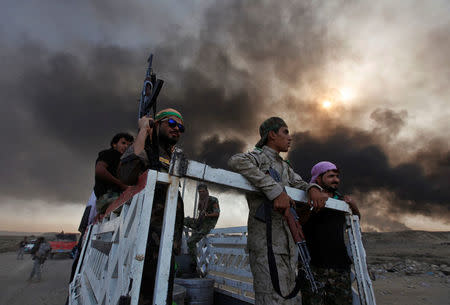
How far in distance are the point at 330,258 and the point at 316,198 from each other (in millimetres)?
1008

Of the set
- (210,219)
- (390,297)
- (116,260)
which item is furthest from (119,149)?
(390,297)

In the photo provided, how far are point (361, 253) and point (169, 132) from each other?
6.79 feet

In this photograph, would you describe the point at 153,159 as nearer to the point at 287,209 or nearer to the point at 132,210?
the point at 132,210

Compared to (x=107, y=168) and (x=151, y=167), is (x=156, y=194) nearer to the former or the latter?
(x=151, y=167)

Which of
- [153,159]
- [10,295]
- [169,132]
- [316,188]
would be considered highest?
[169,132]

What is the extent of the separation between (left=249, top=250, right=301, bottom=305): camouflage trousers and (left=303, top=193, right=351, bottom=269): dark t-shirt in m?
0.86

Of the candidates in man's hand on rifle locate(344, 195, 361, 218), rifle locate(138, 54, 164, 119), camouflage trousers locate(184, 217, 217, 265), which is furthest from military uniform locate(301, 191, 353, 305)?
camouflage trousers locate(184, 217, 217, 265)

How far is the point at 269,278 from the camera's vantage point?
1609 mm

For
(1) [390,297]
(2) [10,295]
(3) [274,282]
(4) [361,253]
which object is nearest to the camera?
(3) [274,282]

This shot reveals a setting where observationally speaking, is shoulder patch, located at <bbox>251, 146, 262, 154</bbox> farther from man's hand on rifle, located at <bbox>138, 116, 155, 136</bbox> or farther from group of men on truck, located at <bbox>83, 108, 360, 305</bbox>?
man's hand on rifle, located at <bbox>138, 116, 155, 136</bbox>

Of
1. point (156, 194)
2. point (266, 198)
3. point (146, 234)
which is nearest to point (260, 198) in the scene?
point (266, 198)

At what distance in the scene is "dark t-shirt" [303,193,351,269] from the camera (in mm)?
2359

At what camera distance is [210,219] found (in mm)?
6172

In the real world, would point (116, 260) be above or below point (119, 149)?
below
